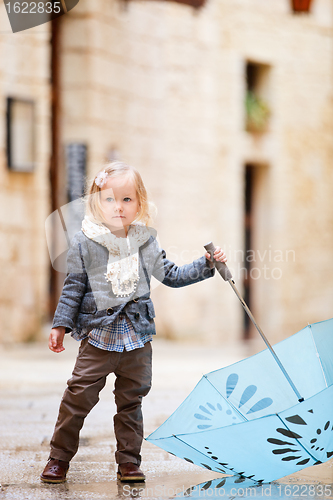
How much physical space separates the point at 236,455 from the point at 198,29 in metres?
8.15

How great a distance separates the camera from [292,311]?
38.5 ft

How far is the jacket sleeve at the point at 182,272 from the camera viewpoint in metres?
2.75

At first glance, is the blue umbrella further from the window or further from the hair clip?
the window

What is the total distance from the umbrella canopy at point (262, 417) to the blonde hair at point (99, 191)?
2.30 ft

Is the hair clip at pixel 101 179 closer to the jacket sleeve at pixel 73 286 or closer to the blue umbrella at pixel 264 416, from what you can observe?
the jacket sleeve at pixel 73 286

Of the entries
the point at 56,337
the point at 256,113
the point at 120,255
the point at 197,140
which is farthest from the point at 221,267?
the point at 256,113

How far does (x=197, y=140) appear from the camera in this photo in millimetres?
9688

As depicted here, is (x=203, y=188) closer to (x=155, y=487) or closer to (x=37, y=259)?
(x=37, y=259)

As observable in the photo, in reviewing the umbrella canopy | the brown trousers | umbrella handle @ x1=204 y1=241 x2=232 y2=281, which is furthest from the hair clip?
the umbrella canopy

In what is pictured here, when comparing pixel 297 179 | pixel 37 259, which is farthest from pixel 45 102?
pixel 297 179

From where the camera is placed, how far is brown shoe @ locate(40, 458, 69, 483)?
264cm

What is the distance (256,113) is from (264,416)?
29.7 feet

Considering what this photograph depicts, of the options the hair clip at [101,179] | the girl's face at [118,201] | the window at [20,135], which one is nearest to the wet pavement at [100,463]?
the girl's face at [118,201]

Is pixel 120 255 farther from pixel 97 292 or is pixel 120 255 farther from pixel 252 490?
pixel 252 490
